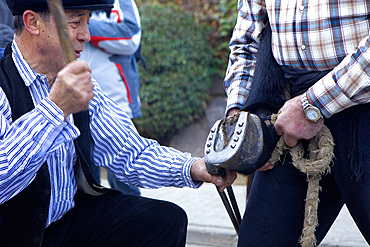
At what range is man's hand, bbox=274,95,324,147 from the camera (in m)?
2.05

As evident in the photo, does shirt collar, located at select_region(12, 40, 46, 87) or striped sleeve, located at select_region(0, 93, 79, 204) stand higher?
shirt collar, located at select_region(12, 40, 46, 87)

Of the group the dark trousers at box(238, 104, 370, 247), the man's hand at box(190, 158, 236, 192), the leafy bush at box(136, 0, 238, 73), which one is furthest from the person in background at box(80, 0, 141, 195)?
the leafy bush at box(136, 0, 238, 73)

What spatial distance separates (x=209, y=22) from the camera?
7801mm

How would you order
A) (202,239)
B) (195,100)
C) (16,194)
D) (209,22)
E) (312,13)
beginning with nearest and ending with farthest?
(312,13), (16,194), (202,239), (195,100), (209,22)

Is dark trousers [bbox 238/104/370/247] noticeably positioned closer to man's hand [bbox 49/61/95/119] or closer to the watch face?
the watch face

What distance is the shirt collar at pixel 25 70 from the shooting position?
2.32 meters

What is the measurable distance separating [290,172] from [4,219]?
1157 millimetres

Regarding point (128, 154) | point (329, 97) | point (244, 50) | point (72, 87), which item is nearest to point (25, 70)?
point (72, 87)

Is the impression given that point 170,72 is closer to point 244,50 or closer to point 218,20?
point 218,20

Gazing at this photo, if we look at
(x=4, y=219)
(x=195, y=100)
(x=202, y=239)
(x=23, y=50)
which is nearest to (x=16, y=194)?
(x=4, y=219)

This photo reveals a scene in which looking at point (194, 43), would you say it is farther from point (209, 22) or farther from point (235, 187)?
point (235, 187)

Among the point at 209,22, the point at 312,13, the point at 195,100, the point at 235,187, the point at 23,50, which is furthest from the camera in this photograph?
the point at 209,22

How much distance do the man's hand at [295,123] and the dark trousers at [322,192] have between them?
0.11m

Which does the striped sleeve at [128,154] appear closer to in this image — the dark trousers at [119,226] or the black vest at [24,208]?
the dark trousers at [119,226]
